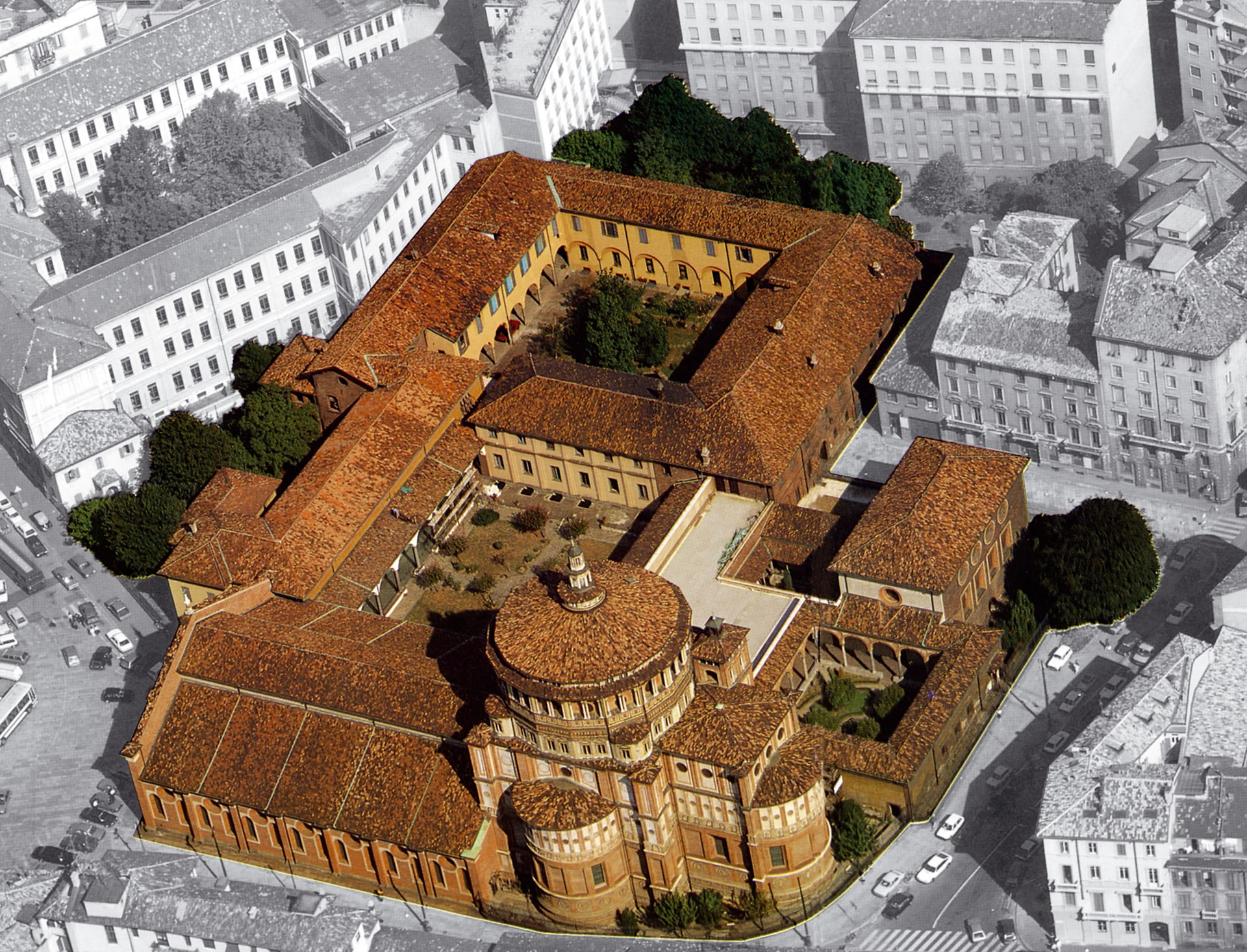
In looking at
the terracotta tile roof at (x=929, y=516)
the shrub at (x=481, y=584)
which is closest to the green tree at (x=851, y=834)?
the terracotta tile roof at (x=929, y=516)

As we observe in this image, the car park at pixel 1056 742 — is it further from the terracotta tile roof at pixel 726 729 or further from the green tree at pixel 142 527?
the green tree at pixel 142 527

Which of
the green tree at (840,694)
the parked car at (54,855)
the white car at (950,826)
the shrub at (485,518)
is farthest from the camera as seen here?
the shrub at (485,518)

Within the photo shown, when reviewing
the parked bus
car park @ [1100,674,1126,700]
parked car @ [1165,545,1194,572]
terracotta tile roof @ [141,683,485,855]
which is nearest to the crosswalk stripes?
car park @ [1100,674,1126,700]

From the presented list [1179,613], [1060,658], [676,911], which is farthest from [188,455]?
[1179,613]

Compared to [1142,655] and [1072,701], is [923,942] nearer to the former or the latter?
[1072,701]

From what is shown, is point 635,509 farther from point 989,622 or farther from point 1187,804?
point 1187,804

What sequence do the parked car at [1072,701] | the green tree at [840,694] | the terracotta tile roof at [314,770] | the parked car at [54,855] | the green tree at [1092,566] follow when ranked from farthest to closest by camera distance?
the green tree at [1092,566], the parked car at [1072,701], the parked car at [54,855], the green tree at [840,694], the terracotta tile roof at [314,770]
